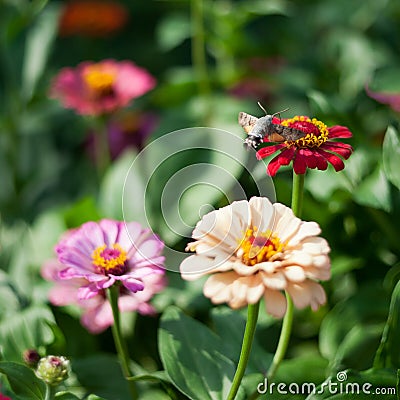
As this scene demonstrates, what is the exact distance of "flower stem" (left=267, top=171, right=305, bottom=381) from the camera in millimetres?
593

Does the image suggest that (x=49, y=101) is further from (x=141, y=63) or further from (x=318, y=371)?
(x=318, y=371)

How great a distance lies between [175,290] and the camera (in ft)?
2.78

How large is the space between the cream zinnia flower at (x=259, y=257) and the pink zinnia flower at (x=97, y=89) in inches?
21.1

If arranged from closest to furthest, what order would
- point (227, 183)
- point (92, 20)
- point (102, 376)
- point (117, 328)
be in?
point (117, 328), point (102, 376), point (227, 183), point (92, 20)

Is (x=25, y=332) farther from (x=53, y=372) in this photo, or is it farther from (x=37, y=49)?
(x=37, y=49)

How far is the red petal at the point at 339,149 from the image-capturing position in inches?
23.1

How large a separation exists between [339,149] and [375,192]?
0.21 metres

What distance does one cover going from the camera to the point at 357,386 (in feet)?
1.98

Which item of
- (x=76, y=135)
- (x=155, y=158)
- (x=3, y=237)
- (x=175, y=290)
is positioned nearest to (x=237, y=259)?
(x=175, y=290)

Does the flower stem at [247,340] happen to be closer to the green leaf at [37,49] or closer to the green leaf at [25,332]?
the green leaf at [25,332]

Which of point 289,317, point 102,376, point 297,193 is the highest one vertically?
point 297,193

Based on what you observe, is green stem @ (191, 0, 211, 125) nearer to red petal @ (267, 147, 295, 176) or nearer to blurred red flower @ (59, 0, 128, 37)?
blurred red flower @ (59, 0, 128, 37)

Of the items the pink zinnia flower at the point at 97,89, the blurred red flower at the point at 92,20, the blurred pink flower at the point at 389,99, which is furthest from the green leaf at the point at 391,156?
the blurred red flower at the point at 92,20

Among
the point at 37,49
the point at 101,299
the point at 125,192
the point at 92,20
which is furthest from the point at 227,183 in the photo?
the point at 92,20
